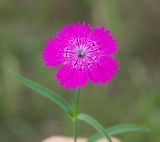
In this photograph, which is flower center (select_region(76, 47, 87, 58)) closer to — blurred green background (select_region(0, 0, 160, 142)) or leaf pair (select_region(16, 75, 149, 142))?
leaf pair (select_region(16, 75, 149, 142))

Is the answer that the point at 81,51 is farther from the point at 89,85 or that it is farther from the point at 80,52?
the point at 89,85

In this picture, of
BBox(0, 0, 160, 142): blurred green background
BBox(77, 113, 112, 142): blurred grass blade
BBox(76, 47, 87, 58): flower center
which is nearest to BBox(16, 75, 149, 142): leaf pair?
BBox(77, 113, 112, 142): blurred grass blade

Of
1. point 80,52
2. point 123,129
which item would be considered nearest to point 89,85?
point 123,129

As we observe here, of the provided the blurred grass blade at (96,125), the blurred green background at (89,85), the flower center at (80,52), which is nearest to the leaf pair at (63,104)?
the blurred grass blade at (96,125)

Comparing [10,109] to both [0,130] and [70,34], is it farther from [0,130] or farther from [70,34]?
[70,34]

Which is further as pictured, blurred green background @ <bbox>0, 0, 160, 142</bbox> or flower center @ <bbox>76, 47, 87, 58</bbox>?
blurred green background @ <bbox>0, 0, 160, 142</bbox>

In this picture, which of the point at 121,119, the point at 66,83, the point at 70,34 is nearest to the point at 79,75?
the point at 66,83

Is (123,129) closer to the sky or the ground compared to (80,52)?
closer to the ground
